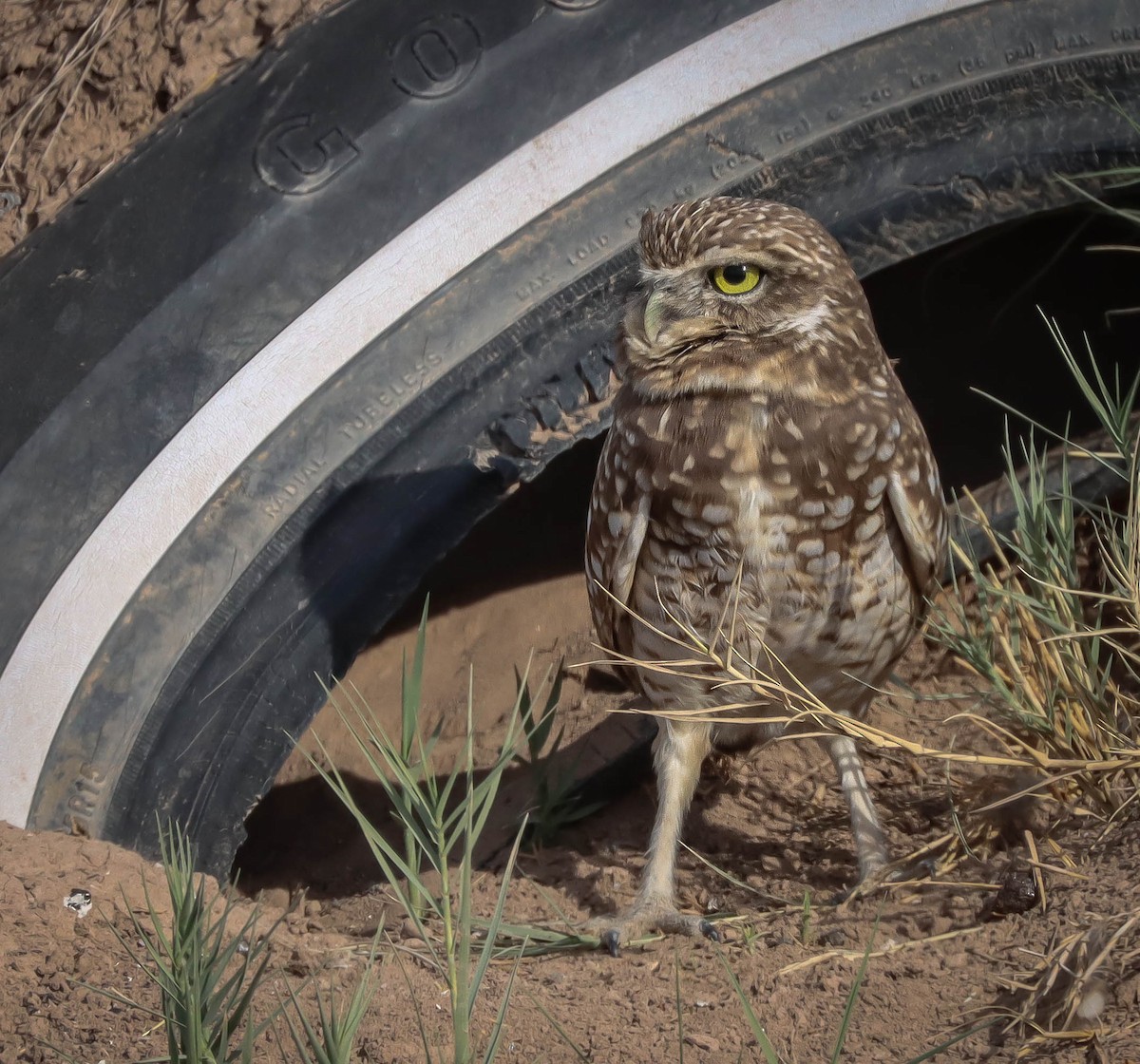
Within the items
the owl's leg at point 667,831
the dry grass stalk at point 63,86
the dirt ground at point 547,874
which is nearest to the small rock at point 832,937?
the dirt ground at point 547,874

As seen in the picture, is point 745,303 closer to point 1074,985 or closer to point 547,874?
point 1074,985

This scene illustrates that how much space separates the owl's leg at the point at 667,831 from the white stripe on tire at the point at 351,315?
1315 mm

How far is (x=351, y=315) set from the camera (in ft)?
9.07

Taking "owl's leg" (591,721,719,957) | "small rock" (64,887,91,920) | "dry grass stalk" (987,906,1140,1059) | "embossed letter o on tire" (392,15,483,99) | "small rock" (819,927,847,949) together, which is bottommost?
"dry grass stalk" (987,906,1140,1059)

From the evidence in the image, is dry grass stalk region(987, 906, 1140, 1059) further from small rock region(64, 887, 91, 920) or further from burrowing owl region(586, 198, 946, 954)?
small rock region(64, 887, 91, 920)

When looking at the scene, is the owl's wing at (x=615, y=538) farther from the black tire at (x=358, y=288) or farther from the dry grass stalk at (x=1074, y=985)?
the dry grass stalk at (x=1074, y=985)

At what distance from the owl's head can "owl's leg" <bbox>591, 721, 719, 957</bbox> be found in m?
0.99

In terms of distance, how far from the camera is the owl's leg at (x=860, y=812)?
2980 mm

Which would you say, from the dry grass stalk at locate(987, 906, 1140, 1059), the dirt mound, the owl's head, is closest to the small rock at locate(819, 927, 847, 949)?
the dry grass stalk at locate(987, 906, 1140, 1059)

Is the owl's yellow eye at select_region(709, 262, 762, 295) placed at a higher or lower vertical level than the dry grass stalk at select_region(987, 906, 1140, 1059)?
higher

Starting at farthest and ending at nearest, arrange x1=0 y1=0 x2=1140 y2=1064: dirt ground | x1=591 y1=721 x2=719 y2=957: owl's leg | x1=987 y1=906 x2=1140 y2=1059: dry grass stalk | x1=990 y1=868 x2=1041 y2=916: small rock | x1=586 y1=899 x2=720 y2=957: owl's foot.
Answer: x1=591 y1=721 x2=719 y2=957: owl's leg → x1=586 y1=899 x2=720 y2=957: owl's foot → x1=990 y1=868 x2=1041 y2=916: small rock → x1=0 y1=0 x2=1140 y2=1064: dirt ground → x1=987 y1=906 x2=1140 y2=1059: dry grass stalk

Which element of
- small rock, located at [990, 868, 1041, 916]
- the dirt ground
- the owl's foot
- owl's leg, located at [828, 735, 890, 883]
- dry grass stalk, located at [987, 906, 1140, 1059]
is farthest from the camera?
owl's leg, located at [828, 735, 890, 883]

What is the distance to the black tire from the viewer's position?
8.79ft

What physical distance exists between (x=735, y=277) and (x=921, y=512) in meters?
0.72
